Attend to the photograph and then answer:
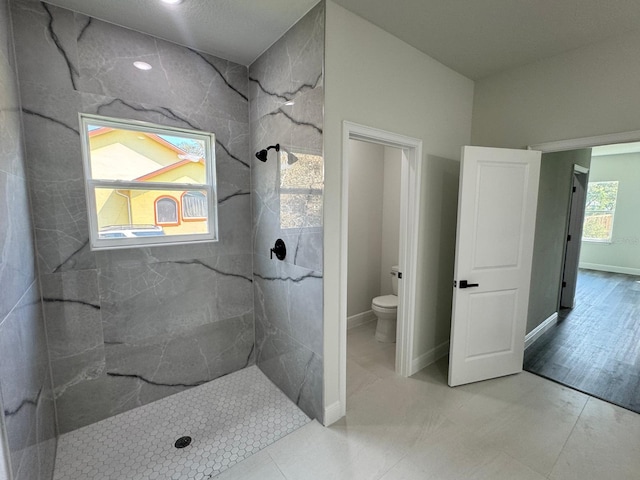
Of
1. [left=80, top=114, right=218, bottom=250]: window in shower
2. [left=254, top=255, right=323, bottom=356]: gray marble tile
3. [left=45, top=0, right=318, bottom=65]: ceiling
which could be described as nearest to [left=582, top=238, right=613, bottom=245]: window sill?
[left=254, top=255, right=323, bottom=356]: gray marble tile

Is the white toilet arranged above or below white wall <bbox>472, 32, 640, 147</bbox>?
below

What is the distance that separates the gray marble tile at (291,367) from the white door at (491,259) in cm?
120

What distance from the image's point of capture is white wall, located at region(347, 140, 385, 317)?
3.45 m

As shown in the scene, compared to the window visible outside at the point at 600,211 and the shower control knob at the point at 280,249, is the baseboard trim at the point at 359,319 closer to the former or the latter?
the shower control knob at the point at 280,249

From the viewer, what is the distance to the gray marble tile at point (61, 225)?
169 cm

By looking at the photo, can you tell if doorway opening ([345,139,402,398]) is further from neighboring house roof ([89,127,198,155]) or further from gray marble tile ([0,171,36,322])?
gray marble tile ([0,171,36,322])

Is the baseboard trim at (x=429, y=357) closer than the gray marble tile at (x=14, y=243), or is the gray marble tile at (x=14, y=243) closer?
the gray marble tile at (x=14, y=243)

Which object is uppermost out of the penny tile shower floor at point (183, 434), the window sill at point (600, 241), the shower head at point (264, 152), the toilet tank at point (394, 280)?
the shower head at point (264, 152)

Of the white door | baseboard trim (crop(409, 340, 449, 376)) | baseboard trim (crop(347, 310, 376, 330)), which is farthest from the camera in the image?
baseboard trim (crop(347, 310, 376, 330))

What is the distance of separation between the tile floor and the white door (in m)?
0.28

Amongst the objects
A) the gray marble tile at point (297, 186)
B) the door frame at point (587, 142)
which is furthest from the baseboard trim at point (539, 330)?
the gray marble tile at point (297, 186)

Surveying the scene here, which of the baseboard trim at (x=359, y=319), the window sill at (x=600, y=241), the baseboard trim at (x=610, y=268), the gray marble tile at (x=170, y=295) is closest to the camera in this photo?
the gray marble tile at (x=170, y=295)

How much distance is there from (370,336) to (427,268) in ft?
4.03

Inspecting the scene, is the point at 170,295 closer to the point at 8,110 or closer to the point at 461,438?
the point at 8,110
